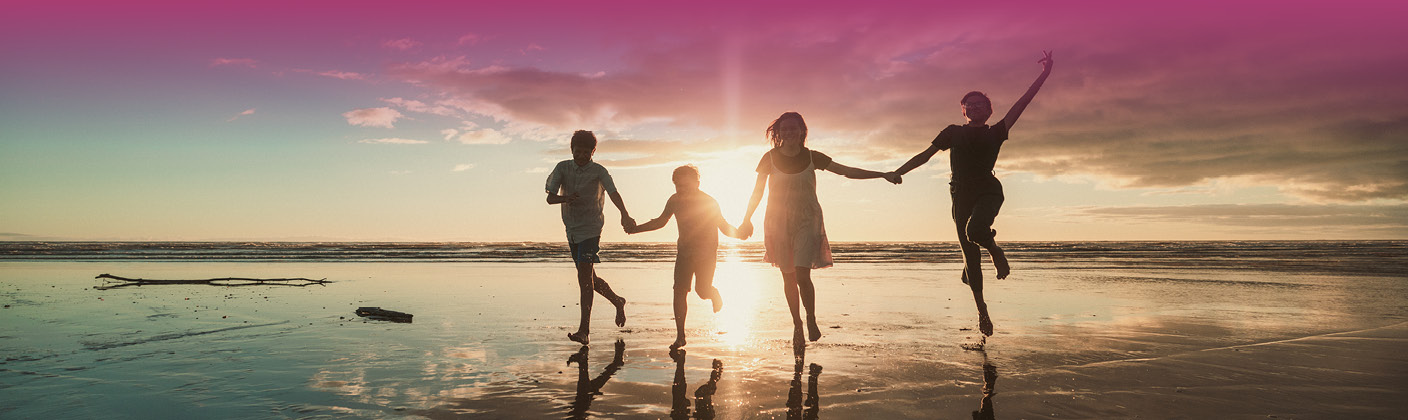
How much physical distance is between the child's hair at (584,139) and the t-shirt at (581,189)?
19 cm

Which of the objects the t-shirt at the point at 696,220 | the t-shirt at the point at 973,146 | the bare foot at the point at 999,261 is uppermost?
the t-shirt at the point at 973,146

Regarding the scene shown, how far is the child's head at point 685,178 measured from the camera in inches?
250

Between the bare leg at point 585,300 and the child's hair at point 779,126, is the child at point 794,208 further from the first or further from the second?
the bare leg at point 585,300

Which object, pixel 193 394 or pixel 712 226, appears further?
pixel 712 226

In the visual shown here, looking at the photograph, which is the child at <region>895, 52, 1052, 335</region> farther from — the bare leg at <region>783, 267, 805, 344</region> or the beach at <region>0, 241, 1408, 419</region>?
the bare leg at <region>783, 267, 805, 344</region>

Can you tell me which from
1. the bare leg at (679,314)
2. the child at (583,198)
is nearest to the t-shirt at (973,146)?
the bare leg at (679,314)

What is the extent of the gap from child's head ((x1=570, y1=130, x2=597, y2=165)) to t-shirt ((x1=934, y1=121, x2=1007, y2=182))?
10.8ft

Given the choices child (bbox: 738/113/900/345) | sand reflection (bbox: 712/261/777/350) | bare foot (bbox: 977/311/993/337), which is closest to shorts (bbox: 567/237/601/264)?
sand reflection (bbox: 712/261/777/350)

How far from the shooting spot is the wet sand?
3623 mm

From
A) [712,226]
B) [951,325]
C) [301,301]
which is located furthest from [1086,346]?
[301,301]

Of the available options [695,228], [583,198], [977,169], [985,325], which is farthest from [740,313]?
[977,169]

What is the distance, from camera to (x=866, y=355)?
5.19 metres

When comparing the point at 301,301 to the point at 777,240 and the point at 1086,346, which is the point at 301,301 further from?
the point at 1086,346

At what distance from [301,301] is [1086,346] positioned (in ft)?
31.7
